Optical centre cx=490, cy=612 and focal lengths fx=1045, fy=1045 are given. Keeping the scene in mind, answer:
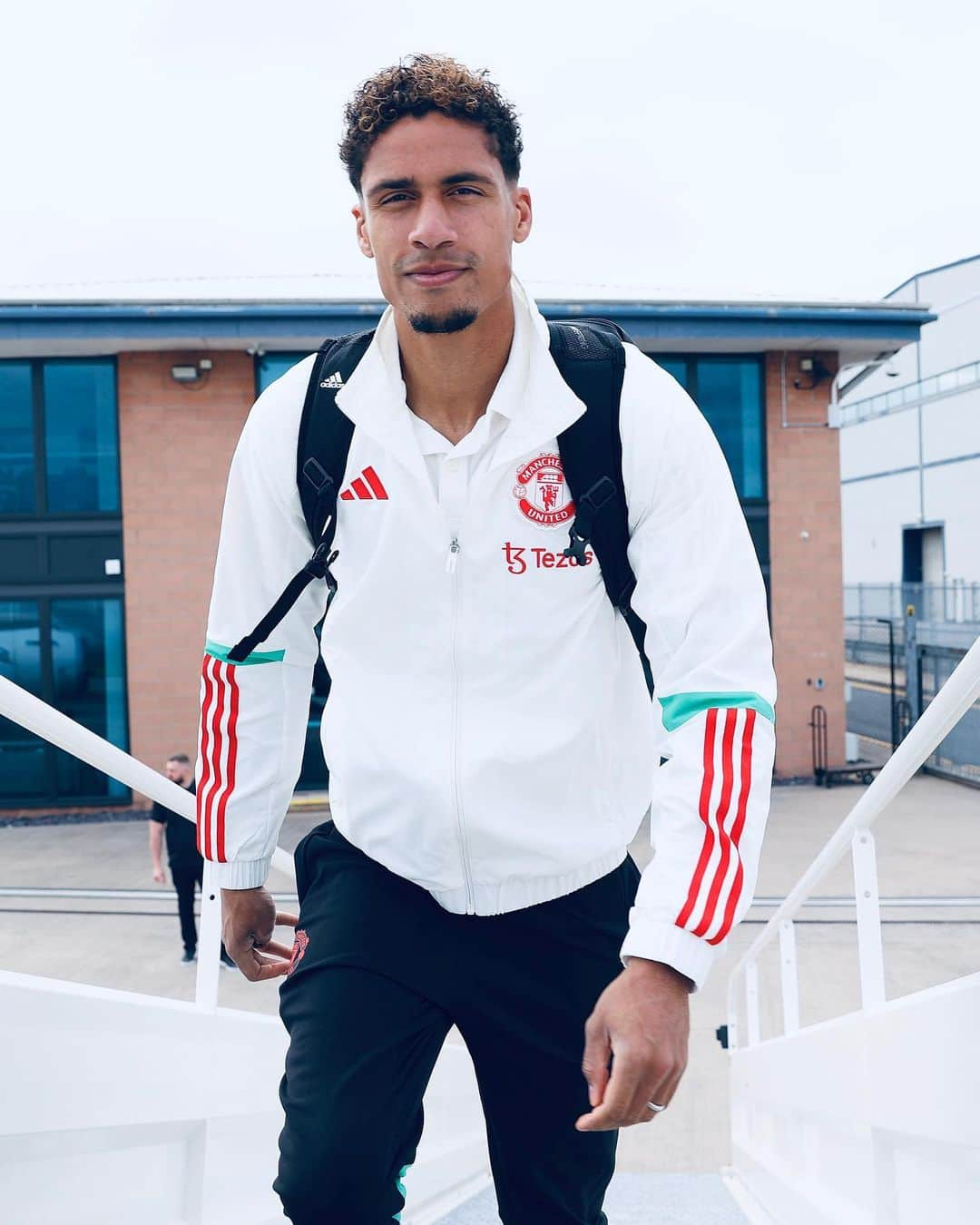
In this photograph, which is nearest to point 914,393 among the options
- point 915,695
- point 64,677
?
point 915,695

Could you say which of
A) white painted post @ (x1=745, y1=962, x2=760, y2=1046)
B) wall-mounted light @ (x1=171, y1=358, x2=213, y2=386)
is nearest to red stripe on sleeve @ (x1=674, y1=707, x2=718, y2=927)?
white painted post @ (x1=745, y1=962, x2=760, y2=1046)

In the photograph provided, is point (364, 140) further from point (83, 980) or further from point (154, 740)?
point (154, 740)

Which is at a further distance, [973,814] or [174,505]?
[174,505]

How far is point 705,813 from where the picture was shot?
1.28 metres

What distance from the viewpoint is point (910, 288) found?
30641mm

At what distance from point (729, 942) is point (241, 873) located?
6400 millimetres

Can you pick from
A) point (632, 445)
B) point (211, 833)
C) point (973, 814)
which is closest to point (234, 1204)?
point (211, 833)

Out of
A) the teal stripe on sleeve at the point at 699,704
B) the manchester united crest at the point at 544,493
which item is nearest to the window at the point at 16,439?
the manchester united crest at the point at 544,493

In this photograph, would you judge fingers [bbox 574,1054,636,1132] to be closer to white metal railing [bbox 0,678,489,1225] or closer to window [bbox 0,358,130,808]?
white metal railing [bbox 0,678,489,1225]

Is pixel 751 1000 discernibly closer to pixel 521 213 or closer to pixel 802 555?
pixel 521 213

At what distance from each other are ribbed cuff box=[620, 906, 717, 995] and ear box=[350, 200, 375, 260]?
1.07 m

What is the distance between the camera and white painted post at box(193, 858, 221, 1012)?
6.81 feet

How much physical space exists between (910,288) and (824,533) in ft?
70.0

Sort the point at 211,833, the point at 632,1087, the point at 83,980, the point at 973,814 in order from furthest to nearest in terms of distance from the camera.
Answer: the point at 973,814
the point at 83,980
the point at 211,833
the point at 632,1087
